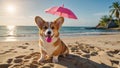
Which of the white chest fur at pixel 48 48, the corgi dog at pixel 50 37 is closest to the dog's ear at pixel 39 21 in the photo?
the corgi dog at pixel 50 37

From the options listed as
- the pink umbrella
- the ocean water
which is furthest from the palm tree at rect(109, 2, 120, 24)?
the pink umbrella

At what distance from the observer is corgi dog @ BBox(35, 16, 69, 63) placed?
13.8 ft

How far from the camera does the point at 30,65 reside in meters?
4.29

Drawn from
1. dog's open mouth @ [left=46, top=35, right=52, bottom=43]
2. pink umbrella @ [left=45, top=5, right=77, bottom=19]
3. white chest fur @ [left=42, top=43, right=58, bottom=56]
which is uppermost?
pink umbrella @ [left=45, top=5, right=77, bottom=19]

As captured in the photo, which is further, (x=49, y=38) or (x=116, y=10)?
(x=116, y=10)

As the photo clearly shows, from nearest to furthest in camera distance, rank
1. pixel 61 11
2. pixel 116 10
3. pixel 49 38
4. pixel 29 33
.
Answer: pixel 49 38
pixel 61 11
pixel 29 33
pixel 116 10

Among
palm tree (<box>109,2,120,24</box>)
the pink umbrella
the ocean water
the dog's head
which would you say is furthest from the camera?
palm tree (<box>109,2,120,24</box>)

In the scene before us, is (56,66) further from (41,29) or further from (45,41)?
(41,29)

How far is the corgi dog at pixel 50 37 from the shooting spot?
4.21 m

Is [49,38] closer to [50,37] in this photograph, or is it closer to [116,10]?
[50,37]

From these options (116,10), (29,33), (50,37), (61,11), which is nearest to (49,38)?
(50,37)

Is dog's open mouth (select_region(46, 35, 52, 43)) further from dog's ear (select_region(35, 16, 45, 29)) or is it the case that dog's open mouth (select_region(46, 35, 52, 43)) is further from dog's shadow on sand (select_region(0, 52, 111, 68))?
dog's shadow on sand (select_region(0, 52, 111, 68))

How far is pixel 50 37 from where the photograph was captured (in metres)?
4.20

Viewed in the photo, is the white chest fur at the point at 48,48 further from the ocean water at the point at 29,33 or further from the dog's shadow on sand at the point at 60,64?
the ocean water at the point at 29,33
